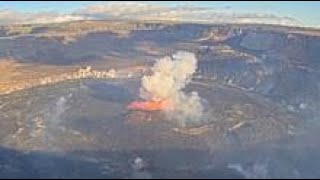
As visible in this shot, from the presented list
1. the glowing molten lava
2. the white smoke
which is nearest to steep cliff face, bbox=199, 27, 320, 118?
the white smoke

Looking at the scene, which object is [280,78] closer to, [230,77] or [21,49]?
[230,77]

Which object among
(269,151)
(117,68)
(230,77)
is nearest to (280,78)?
(230,77)

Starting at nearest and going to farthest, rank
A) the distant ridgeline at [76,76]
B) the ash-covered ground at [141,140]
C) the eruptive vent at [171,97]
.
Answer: the ash-covered ground at [141,140]
the eruptive vent at [171,97]
the distant ridgeline at [76,76]

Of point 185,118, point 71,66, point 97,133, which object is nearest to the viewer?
point 97,133

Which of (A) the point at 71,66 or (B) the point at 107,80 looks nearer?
(B) the point at 107,80

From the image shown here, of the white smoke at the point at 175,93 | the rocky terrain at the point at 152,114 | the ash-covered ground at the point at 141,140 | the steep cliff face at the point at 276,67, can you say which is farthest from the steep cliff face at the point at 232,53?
the white smoke at the point at 175,93

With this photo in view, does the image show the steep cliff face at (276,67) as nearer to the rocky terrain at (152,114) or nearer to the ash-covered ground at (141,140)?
the rocky terrain at (152,114)
